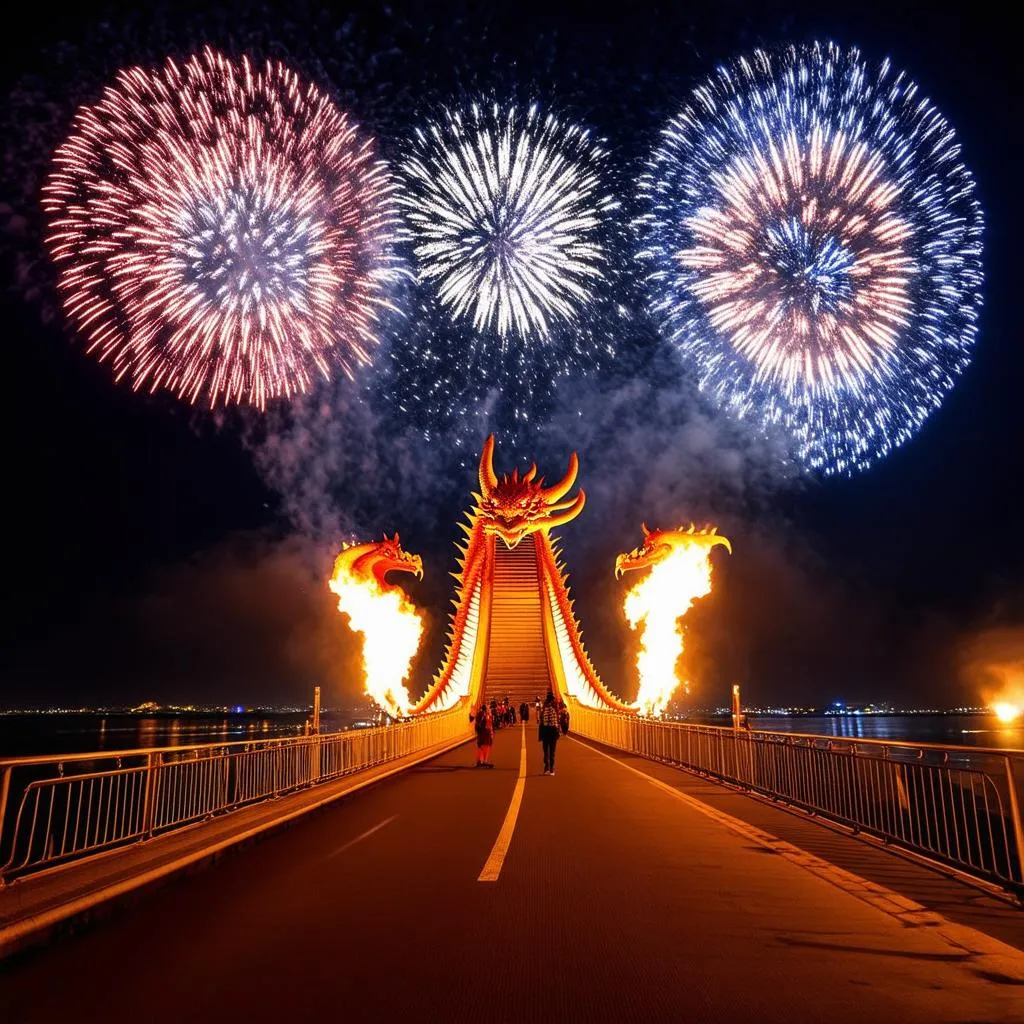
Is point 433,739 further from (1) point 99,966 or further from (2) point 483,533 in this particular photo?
(2) point 483,533

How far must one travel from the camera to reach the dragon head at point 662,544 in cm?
4572

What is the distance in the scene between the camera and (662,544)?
47.0 meters

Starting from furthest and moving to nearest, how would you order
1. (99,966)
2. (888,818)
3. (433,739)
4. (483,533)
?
(483,533) → (433,739) → (888,818) → (99,966)

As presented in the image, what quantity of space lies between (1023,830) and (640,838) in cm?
424

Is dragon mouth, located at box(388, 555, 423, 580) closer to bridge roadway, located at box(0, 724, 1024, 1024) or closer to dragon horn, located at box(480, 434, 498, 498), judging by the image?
dragon horn, located at box(480, 434, 498, 498)

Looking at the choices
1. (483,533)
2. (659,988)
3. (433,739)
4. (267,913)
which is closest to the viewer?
(659,988)

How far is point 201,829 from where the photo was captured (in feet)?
Result: 35.3

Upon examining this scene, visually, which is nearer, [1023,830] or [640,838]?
[1023,830]

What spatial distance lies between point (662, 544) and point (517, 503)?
652 inches

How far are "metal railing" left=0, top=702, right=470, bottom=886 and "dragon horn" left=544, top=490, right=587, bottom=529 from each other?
126 feet

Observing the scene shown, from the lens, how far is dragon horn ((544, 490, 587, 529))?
206ft

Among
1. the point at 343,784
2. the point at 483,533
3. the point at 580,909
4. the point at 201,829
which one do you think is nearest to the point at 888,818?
the point at 580,909

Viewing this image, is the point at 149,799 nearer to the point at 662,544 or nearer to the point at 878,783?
the point at 878,783

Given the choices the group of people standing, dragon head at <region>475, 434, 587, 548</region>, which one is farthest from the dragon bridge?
the group of people standing
